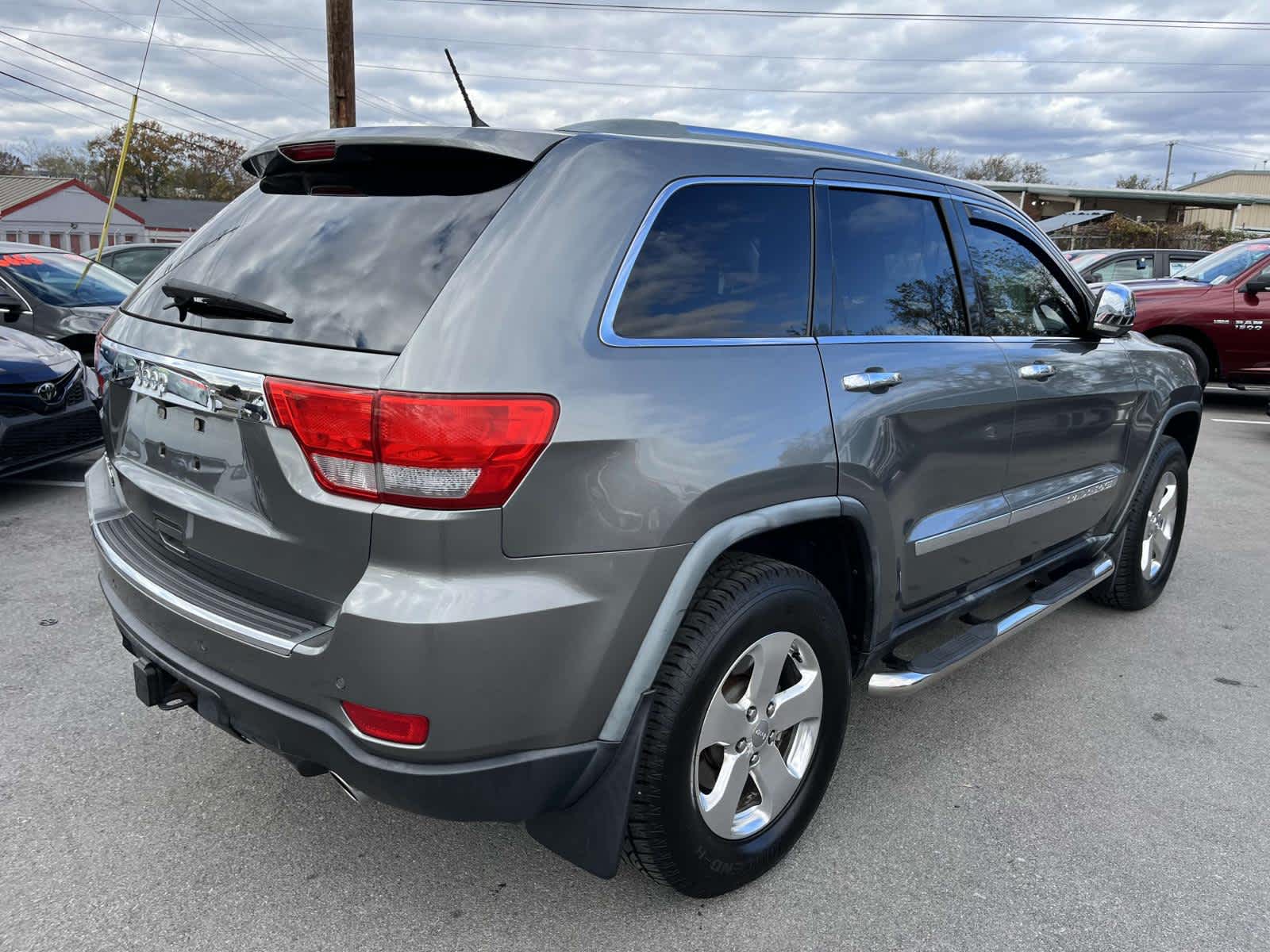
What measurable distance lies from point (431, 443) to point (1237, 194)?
70512 mm

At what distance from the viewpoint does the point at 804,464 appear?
234 centimetres

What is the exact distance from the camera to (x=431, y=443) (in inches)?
71.8

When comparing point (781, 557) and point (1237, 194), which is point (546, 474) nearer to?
point (781, 557)

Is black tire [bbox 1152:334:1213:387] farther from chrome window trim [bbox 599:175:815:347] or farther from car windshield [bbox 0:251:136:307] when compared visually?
car windshield [bbox 0:251:136:307]

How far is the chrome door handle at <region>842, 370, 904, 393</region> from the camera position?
254 cm

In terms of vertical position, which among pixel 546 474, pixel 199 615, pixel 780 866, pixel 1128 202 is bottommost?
pixel 780 866

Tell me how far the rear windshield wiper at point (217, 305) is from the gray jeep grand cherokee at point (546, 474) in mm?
10

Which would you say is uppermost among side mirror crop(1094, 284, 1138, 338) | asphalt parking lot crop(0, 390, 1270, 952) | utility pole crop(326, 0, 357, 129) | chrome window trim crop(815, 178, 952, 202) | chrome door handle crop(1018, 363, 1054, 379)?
utility pole crop(326, 0, 357, 129)

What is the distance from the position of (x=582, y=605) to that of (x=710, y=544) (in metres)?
0.35

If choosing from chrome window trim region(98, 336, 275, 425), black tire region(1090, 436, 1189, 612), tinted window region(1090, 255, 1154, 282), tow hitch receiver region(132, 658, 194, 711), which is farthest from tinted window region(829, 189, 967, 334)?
tinted window region(1090, 255, 1154, 282)

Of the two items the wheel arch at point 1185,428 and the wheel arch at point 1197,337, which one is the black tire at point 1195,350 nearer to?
the wheel arch at point 1197,337

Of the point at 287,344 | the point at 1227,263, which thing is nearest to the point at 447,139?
the point at 287,344

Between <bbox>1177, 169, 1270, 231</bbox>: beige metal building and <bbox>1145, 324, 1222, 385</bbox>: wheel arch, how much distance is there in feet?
128

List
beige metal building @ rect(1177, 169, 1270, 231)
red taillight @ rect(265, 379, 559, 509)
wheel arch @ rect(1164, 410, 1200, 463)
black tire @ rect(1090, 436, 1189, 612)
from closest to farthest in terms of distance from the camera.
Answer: red taillight @ rect(265, 379, 559, 509)
black tire @ rect(1090, 436, 1189, 612)
wheel arch @ rect(1164, 410, 1200, 463)
beige metal building @ rect(1177, 169, 1270, 231)
